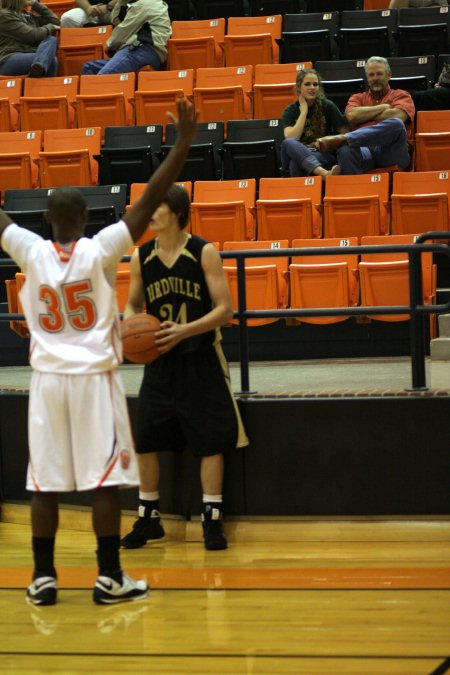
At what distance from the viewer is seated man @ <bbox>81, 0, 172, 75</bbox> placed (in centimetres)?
1041

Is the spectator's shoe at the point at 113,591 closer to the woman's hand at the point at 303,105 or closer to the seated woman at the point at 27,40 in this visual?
the woman's hand at the point at 303,105

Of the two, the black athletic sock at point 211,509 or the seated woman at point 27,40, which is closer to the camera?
the black athletic sock at point 211,509

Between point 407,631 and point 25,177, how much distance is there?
6.40 metres

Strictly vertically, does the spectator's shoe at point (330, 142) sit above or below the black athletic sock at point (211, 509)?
above

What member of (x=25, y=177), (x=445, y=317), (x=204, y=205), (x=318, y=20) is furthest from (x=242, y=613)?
(x=318, y=20)

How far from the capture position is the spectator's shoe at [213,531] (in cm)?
481

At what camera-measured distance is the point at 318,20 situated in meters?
10.7

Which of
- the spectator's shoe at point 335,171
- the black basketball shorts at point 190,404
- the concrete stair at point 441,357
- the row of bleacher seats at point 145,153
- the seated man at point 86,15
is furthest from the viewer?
the seated man at point 86,15

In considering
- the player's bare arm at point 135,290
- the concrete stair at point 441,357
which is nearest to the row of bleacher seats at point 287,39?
the concrete stair at point 441,357

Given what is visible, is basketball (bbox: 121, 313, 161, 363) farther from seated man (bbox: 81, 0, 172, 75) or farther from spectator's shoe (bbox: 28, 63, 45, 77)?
spectator's shoe (bbox: 28, 63, 45, 77)

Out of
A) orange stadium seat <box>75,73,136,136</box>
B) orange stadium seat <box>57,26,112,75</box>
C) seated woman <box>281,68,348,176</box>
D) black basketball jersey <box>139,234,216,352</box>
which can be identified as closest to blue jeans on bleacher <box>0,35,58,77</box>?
orange stadium seat <box>57,26,112,75</box>

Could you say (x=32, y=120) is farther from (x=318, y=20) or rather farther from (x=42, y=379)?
(x=42, y=379)

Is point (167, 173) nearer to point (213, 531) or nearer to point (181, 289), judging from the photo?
point (181, 289)

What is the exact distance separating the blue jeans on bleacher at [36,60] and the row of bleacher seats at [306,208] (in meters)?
3.13
